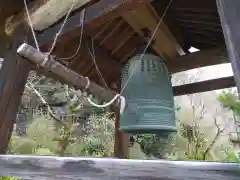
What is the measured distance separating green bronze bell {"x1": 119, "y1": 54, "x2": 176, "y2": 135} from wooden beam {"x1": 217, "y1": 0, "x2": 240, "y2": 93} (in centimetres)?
67

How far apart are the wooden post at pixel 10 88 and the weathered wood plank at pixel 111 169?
7.6 inches

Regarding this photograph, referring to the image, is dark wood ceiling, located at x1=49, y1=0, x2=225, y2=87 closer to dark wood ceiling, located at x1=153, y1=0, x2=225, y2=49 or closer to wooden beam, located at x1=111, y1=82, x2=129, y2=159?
dark wood ceiling, located at x1=153, y1=0, x2=225, y2=49

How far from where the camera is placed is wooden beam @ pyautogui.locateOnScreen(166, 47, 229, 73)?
158cm

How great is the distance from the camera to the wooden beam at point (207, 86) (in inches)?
75.4

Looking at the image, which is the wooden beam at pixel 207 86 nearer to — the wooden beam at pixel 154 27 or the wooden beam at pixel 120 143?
the wooden beam at pixel 154 27

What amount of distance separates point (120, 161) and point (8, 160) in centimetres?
57

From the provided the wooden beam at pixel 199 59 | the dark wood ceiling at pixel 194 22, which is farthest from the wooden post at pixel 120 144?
the dark wood ceiling at pixel 194 22

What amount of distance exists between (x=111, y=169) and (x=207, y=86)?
4.88 feet

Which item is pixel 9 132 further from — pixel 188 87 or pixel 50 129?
pixel 50 129

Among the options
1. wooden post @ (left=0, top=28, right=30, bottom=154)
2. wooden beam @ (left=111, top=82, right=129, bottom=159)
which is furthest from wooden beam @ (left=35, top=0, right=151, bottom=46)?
wooden beam @ (left=111, top=82, right=129, bottom=159)

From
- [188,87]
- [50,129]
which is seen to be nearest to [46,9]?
[188,87]

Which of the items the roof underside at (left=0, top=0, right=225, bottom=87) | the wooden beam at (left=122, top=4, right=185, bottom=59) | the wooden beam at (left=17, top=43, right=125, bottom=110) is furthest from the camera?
the roof underside at (left=0, top=0, right=225, bottom=87)

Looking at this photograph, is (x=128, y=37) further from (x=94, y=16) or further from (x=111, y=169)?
(x=111, y=169)

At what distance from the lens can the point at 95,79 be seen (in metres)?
1.94
